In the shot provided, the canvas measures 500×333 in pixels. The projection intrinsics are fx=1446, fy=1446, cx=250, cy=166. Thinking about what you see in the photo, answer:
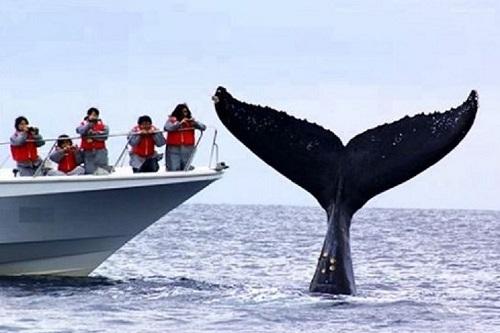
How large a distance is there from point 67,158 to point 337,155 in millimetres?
5124

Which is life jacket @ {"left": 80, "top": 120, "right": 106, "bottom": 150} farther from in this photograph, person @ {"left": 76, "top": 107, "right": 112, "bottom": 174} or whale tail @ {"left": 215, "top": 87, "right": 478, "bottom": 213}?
whale tail @ {"left": 215, "top": 87, "right": 478, "bottom": 213}

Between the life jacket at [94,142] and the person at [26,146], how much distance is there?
66 cm

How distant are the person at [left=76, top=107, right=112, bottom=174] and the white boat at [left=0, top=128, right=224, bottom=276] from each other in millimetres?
347

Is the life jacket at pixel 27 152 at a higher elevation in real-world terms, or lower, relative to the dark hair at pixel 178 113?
lower

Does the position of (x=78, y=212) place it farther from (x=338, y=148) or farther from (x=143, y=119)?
(x=338, y=148)

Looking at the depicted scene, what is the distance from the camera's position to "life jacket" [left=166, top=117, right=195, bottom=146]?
22.1m

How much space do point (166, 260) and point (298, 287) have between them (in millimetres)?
13386

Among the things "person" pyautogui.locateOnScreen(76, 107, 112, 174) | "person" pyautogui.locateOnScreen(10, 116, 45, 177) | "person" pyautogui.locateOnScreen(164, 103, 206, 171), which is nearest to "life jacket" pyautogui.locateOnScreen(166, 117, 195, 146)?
"person" pyautogui.locateOnScreen(164, 103, 206, 171)

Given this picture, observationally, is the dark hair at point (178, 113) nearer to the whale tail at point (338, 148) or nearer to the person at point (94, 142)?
the person at point (94, 142)

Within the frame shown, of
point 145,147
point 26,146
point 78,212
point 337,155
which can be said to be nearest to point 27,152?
point 26,146

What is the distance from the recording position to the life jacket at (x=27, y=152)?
74.3ft

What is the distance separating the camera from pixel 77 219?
22.9 metres

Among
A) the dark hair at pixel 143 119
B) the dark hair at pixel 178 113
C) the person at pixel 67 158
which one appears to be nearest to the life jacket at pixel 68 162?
the person at pixel 67 158

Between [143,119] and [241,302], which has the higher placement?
[143,119]
